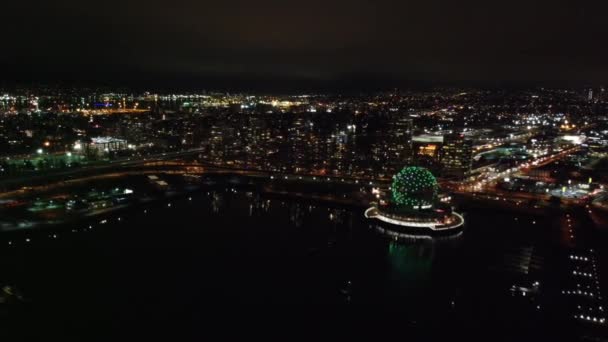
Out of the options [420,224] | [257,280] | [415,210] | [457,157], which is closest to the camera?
Result: [257,280]

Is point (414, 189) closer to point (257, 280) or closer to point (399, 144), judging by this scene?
point (257, 280)

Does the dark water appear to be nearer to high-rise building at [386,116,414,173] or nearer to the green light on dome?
the green light on dome

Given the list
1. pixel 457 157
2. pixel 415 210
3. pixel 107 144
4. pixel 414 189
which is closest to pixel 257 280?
pixel 415 210

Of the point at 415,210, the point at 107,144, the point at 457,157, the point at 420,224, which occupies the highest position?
the point at 457,157

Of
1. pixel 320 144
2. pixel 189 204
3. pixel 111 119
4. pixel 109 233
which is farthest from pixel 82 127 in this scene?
pixel 109 233

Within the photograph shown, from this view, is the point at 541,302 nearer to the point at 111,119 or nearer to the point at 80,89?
the point at 111,119

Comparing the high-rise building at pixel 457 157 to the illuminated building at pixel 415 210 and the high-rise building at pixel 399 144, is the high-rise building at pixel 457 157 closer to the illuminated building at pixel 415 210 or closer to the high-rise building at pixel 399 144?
the high-rise building at pixel 399 144

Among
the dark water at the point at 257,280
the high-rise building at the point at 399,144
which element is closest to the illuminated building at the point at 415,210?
the dark water at the point at 257,280
